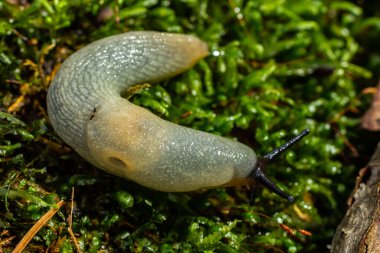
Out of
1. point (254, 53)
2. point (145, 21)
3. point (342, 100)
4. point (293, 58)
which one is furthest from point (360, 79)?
point (145, 21)

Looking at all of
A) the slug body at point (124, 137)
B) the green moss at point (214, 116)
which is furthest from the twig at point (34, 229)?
the slug body at point (124, 137)

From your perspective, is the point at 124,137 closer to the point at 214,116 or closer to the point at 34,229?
the point at 34,229

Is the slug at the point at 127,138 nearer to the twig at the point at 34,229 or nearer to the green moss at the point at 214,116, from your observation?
the green moss at the point at 214,116

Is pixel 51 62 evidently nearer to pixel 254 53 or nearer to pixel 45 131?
pixel 45 131

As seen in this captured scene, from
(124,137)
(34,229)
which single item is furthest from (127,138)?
(34,229)

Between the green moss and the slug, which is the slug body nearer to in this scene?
the slug

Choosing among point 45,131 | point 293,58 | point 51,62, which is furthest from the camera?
point 293,58

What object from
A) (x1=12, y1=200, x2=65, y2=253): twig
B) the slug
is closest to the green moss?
(x1=12, y1=200, x2=65, y2=253): twig
